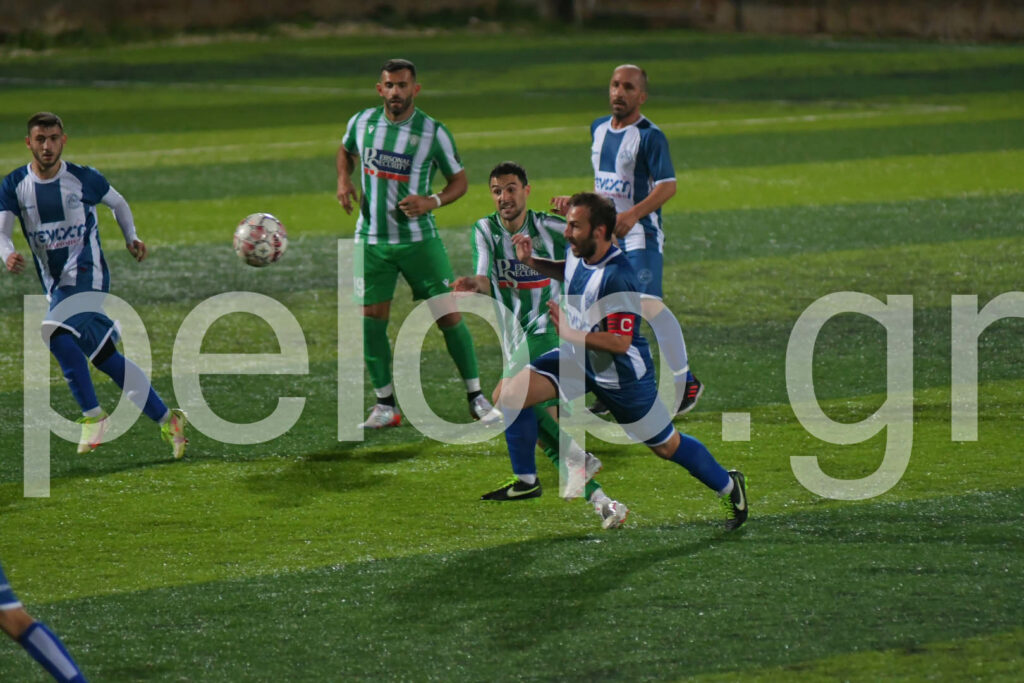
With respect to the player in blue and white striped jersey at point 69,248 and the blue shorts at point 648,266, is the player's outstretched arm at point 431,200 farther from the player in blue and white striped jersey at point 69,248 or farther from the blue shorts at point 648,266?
the player in blue and white striped jersey at point 69,248

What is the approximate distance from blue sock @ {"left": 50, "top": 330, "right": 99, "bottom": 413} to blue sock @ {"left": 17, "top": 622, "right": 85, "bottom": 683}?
321cm

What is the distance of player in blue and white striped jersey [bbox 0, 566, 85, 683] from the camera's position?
432 centimetres

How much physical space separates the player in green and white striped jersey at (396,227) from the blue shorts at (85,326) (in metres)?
1.42

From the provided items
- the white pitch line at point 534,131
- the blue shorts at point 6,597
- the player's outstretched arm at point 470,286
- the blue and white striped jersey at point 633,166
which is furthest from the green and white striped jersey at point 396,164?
the white pitch line at point 534,131

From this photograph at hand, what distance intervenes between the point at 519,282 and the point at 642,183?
1.25 m

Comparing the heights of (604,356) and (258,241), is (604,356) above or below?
below

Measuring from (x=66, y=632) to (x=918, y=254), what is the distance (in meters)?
8.63

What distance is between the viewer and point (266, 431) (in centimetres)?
801

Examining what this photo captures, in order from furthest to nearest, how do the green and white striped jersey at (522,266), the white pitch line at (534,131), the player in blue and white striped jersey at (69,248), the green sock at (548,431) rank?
the white pitch line at (534,131) → the player in blue and white striped jersey at (69,248) → the green and white striped jersey at (522,266) → the green sock at (548,431)

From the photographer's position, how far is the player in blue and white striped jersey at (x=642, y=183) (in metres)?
7.69

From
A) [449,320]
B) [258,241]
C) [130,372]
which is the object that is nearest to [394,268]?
[449,320]

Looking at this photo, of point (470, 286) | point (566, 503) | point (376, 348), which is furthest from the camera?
point (376, 348)

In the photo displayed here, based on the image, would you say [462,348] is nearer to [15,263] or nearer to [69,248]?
[69,248]

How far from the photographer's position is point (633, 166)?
25.6 feet
